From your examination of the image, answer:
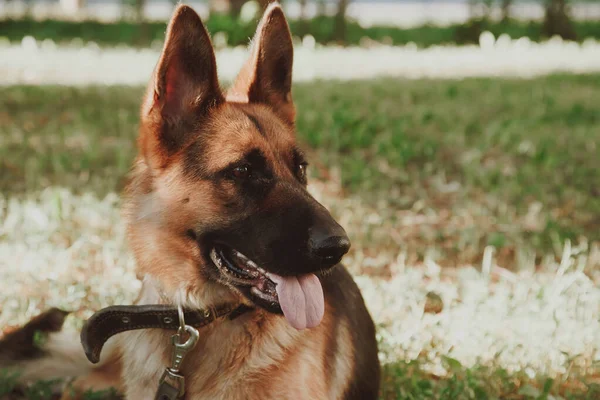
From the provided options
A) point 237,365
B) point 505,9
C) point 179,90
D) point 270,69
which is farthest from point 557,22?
point 237,365

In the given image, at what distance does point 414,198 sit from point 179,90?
4.27 metres

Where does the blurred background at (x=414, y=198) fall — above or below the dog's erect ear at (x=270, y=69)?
below

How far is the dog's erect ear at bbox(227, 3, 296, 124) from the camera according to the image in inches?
132

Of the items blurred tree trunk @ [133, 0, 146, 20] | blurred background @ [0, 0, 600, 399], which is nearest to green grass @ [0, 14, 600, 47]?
blurred tree trunk @ [133, 0, 146, 20]

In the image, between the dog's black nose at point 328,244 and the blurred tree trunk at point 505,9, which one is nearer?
the dog's black nose at point 328,244

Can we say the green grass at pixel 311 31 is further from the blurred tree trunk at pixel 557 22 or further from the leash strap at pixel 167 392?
the leash strap at pixel 167 392

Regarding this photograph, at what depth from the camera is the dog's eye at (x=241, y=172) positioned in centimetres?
311

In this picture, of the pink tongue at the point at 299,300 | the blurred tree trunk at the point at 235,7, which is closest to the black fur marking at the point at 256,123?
the pink tongue at the point at 299,300

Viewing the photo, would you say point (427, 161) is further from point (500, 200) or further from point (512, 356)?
point (512, 356)

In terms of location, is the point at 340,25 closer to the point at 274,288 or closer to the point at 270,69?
the point at 270,69

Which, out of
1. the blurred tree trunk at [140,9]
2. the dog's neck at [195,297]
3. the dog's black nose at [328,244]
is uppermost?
the dog's black nose at [328,244]

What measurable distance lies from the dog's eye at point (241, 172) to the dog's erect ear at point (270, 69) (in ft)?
1.72

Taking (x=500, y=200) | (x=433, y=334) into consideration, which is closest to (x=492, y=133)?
(x=500, y=200)

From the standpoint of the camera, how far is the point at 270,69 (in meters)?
3.52
